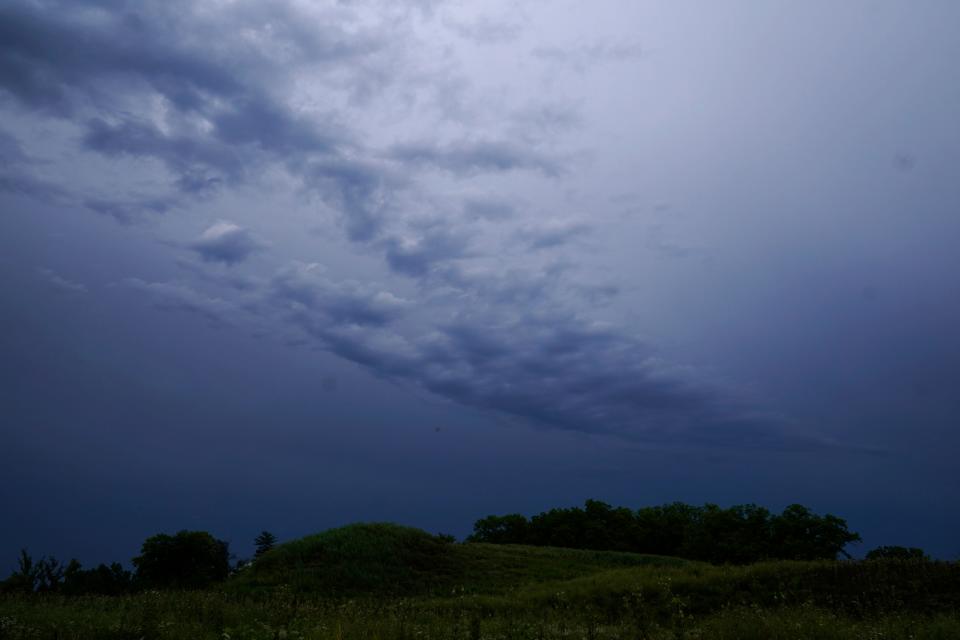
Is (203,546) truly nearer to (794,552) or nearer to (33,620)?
(33,620)

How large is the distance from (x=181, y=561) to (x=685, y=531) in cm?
3652

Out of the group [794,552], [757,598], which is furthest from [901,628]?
[794,552]

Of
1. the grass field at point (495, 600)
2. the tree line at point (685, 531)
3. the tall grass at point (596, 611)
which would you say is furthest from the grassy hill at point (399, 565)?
the tree line at point (685, 531)

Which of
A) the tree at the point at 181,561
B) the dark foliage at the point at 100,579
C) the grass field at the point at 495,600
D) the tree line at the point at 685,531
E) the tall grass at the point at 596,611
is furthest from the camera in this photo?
the tree line at the point at 685,531

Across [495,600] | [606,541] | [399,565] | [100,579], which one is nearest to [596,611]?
[495,600]

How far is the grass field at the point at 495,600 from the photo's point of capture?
35.3ft

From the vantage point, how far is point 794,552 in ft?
136

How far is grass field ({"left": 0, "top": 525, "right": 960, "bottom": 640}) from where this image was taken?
35.3ft

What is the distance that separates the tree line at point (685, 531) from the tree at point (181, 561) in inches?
956

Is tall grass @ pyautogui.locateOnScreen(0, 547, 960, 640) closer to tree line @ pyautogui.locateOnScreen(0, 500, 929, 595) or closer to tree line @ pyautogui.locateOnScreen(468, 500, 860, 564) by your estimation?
tree line @ pyautogui.locateOnScreen(0, 500, 929, 595)

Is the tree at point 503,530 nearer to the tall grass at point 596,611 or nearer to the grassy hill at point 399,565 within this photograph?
the grassy hill at point 399,565

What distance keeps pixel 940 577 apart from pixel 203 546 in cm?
3011

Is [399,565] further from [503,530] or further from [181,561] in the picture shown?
[503,530]

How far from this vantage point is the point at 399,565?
29672mm
